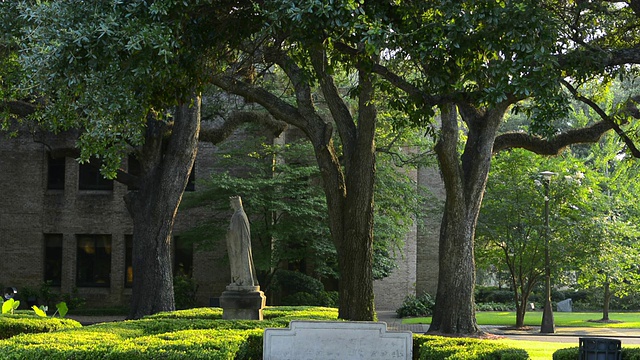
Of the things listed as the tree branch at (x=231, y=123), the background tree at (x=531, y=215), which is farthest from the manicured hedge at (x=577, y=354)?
the background tree at (x=531, y=215)

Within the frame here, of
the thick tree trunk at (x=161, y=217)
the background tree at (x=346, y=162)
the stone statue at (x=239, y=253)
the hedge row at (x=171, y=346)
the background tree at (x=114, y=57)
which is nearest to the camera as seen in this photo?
the background tree at (x=114, y=57)

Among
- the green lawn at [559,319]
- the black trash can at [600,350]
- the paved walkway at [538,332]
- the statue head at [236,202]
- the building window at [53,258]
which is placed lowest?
the green lawn at [559,319]

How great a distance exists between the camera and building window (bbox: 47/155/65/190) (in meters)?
37.1

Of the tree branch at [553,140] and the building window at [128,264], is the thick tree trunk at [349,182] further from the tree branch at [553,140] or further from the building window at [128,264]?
the building window at [128,264]

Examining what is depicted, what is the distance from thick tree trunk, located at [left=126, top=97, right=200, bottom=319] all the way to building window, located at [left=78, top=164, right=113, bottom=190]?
40.9 ft

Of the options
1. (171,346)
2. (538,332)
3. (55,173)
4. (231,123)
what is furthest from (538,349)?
(55,173)

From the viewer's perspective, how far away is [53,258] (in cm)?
3675

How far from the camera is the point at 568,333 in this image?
97.1 ft

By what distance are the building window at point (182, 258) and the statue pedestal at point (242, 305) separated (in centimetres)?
1748

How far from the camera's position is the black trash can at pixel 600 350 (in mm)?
11344

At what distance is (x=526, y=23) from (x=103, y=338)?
7750mm

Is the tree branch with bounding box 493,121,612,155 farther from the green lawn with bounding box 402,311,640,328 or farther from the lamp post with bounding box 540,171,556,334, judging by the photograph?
the green lawn with bounding box 402,311,640,328

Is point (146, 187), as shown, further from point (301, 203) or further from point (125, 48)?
point (125, 48)

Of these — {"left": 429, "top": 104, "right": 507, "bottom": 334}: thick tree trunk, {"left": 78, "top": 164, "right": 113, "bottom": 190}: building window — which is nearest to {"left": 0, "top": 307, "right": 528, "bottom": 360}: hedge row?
{"left": 429, "top": 104, "right": 507, "bottom": 334}: thick tree trunk
